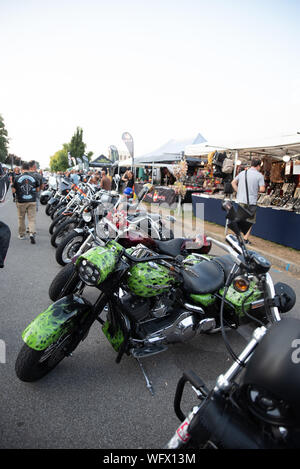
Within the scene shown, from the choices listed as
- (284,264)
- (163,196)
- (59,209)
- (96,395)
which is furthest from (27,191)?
(163,196)

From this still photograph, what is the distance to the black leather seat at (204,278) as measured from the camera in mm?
2377

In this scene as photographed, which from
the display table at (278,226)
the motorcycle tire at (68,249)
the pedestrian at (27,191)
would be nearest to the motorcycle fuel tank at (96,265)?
the motorcycle tire at (68,249)

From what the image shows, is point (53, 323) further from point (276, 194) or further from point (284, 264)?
point (276, 194)

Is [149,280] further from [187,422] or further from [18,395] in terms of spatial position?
[18,395]

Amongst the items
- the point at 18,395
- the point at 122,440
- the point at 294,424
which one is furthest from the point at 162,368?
the point at 294,424

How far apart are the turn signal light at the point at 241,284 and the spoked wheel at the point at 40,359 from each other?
1.33 metres

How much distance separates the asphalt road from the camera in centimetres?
178

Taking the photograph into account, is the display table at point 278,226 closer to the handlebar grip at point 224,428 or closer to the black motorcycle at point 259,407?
the black motorcycle at point 259,407

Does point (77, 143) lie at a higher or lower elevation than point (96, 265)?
higher

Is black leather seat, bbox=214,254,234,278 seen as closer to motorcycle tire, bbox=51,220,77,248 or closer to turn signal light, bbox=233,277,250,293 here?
turn signal light, bbox=233,277,250,293

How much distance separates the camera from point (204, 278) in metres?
2.54

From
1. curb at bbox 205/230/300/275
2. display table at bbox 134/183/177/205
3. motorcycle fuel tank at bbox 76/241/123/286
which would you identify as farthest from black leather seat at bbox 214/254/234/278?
display table at bbox 134/183/177/205

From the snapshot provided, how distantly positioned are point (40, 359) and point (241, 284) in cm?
154

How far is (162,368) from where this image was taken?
2.50m
